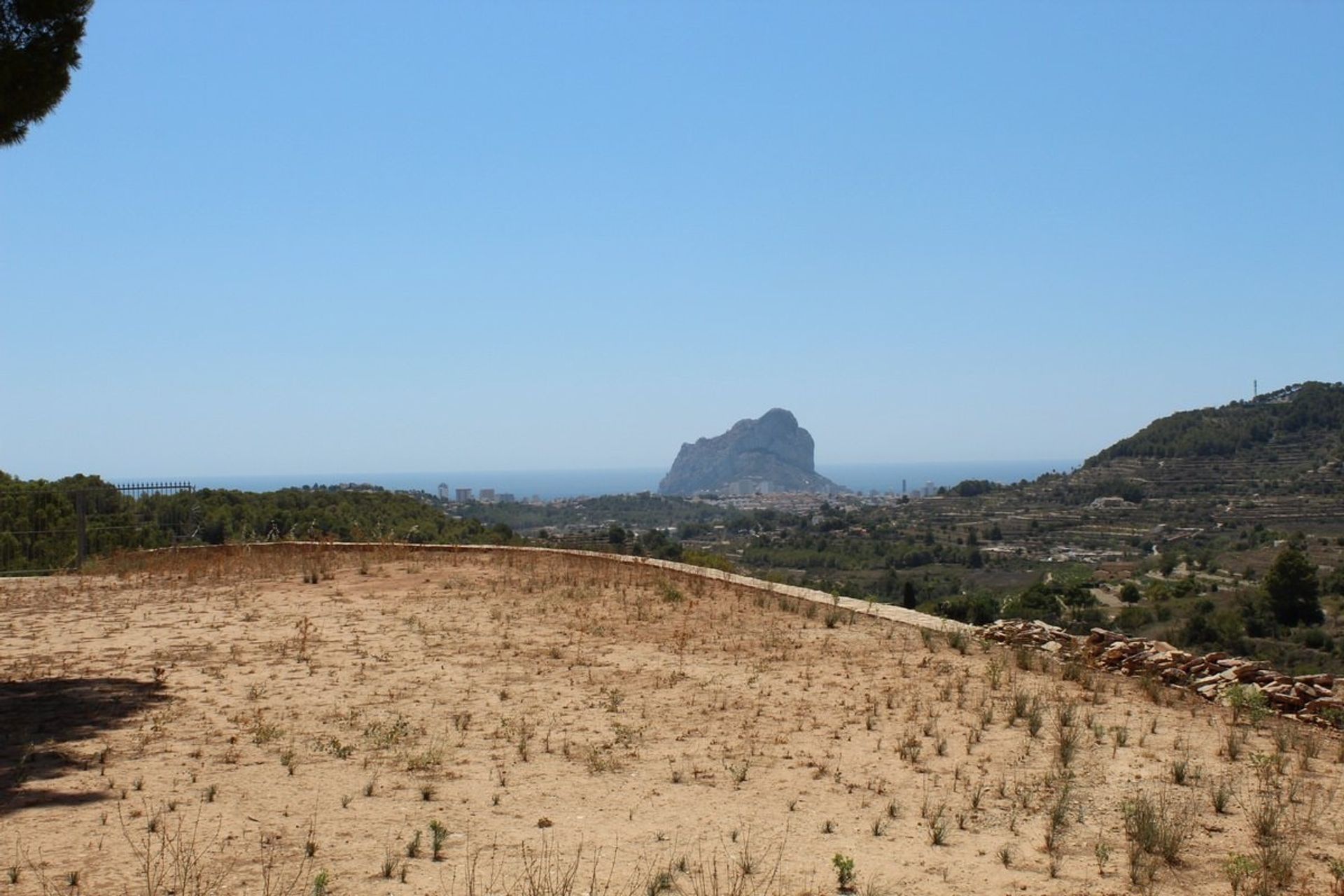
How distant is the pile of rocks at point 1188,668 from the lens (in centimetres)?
821

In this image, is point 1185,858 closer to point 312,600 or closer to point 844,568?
point 312,600

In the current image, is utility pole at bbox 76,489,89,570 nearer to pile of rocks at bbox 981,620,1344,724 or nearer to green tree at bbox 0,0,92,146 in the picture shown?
green tree at bbox 0,0,92,146

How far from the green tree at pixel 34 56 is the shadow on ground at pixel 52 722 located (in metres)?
4.98

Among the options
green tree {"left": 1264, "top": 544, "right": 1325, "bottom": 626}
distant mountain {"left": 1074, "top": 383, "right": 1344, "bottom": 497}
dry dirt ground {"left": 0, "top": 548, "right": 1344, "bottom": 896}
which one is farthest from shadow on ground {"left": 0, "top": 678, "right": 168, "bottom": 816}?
distant mountain {"left": 1074, "top": 383, "right": 1344, "bottom": 497}

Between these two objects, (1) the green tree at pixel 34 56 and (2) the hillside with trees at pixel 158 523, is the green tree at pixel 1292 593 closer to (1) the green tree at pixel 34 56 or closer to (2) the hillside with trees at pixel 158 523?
(2) the hillside with trees at pixel 158 523

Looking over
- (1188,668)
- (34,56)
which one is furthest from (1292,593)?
(34,56)

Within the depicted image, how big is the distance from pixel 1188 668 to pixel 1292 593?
23780 mm

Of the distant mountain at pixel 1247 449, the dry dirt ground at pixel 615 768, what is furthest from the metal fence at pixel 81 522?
the distant mountain at pixel 1247 449

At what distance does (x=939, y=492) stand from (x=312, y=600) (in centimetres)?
9854

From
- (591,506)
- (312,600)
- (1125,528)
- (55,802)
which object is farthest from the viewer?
(591,506)

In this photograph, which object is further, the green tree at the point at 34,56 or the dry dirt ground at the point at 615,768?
the green tree at the point at 34,56

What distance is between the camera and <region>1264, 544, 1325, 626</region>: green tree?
28500 millimetres

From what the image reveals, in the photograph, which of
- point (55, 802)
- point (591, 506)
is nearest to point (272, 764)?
point (55, 802)

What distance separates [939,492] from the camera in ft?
347
